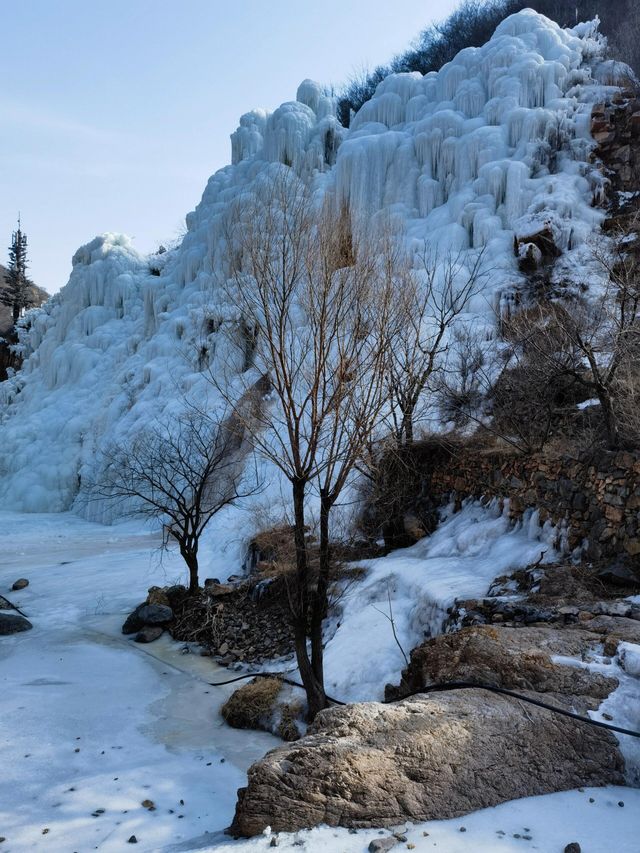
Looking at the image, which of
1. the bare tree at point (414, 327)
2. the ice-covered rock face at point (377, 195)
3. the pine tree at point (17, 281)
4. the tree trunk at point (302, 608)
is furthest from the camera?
the pine tree at point (17, 281)

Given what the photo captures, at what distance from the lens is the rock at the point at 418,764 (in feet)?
8.63

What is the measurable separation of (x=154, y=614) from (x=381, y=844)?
25.5 feet

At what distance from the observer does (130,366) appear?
2302 centimetres

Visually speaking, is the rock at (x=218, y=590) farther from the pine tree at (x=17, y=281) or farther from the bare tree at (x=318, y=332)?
the pine tree at (x=17, y=281)

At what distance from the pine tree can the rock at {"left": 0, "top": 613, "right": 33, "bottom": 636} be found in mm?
33414

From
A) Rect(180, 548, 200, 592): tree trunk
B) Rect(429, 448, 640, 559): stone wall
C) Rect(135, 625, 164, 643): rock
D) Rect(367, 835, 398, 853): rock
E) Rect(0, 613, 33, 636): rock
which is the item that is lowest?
Rect(135, 625, 164, 643): rock

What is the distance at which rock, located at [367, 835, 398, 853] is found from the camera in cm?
239

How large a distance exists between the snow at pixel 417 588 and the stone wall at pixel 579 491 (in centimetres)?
27

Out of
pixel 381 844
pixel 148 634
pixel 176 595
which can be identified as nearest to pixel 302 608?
pixel 381 844

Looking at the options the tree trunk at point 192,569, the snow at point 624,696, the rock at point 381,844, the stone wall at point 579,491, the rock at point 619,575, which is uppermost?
the stone wall at point 579,491

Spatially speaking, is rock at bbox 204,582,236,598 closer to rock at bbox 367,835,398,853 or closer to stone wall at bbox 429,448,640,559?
stone wall at bbox 429,448,640,559

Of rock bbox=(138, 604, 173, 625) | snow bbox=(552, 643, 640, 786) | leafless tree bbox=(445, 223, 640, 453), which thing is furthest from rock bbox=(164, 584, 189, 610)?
snow bbox=(552, 643, 640, 786)

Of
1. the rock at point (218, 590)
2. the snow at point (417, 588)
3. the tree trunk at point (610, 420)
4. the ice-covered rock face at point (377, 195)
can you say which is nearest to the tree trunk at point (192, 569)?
the rock at point (218, 590)

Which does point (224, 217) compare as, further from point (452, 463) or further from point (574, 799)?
point (574, 799)
